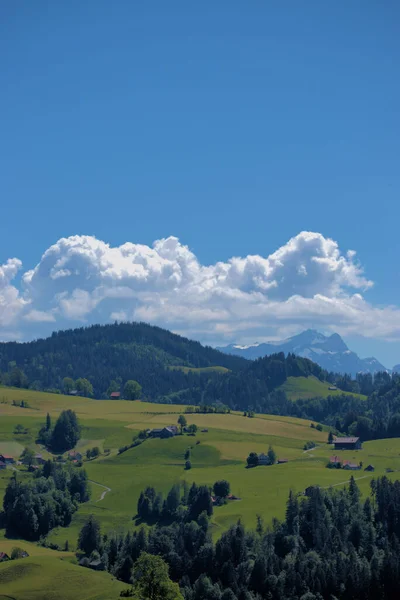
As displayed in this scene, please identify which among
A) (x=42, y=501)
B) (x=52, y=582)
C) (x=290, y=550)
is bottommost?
(x=52, y=582)

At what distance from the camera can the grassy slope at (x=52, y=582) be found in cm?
11731

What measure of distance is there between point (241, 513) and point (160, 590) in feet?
246

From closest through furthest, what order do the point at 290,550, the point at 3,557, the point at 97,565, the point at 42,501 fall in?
the point at 97,565 < the point at 290,550 < the point at 3,557 < the point at 42,501

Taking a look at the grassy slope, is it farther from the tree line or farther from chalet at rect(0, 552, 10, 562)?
the tree line

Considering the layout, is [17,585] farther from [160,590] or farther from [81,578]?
[160,590]

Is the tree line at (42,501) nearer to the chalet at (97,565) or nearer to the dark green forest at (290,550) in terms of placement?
the dark green forest at (290,550)

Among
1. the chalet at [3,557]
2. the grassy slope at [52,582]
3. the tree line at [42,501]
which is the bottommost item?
the grassy slope at [52,582]

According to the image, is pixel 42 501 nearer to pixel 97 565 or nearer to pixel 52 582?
pixel 97 565

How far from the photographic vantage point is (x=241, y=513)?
6152 inches

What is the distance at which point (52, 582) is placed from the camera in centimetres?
12194

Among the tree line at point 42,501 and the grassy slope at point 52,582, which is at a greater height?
the tree line at point 42,501

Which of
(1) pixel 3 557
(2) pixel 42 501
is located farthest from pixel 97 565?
(2) pixel 42 501

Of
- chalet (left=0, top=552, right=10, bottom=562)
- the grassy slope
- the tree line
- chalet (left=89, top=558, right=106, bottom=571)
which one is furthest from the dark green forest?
the tree line

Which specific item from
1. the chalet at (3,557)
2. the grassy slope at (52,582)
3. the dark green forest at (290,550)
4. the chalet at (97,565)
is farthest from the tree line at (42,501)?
the grassy slope at (52,582)
